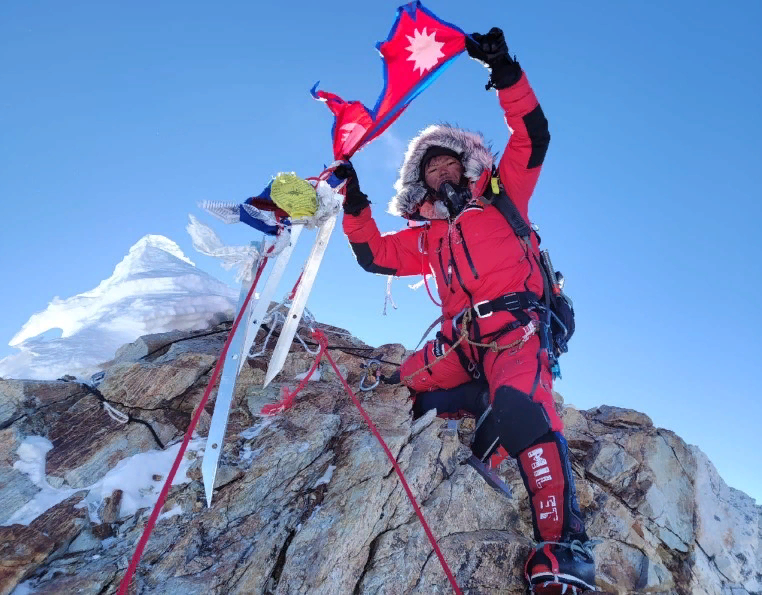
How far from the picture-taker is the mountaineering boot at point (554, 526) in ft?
12.6

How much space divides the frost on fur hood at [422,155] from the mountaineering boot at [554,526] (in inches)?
145

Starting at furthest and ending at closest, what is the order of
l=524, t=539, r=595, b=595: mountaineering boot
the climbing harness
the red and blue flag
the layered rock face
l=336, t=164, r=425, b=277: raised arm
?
l=336, t=164, r=425, b=277: raised arm → the red and blue flag → the climbing harness → the layered rock face → l=524, t=539, r=595, b=595: mountaineering boot

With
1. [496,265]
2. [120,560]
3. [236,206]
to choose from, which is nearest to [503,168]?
[496,265]

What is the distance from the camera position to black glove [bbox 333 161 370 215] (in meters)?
6.05

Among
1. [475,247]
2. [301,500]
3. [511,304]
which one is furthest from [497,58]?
[301,500]

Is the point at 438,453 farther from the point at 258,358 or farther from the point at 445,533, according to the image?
the point at 258,358

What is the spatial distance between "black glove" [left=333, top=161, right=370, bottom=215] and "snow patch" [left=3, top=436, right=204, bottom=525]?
3.44 meters

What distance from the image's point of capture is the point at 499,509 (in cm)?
499

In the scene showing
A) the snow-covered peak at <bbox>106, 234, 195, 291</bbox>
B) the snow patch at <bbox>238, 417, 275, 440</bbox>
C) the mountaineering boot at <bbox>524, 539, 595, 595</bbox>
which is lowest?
the mountaineering boot at <bbox>524, 539, 595, 595</bbox>

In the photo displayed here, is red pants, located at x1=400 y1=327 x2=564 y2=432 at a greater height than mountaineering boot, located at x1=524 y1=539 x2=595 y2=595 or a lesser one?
greater

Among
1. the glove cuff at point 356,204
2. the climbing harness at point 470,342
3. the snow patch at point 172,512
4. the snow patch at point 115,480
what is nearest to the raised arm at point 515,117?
the climbing harness at point 470,342

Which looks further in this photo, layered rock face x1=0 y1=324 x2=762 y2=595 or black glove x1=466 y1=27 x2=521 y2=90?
black glove x1=466 y1=27 x2=521 y2=90

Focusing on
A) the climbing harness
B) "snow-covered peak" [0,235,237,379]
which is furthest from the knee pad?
"snow-covered peak" [0,235,237,379]

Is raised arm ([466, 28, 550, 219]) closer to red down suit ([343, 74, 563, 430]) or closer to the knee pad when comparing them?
red down suit ([343, 74, 563, 430])
